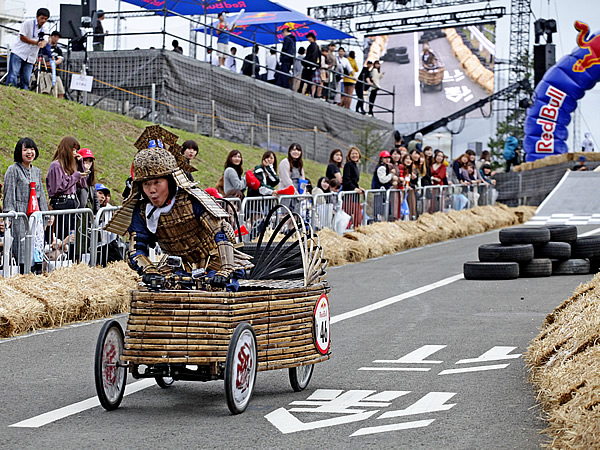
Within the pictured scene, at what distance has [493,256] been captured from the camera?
1574 centimetres

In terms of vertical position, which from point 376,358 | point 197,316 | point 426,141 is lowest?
point 376,358

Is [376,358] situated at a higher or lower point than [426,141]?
lower

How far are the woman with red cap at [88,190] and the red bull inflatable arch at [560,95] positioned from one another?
26.5 metres

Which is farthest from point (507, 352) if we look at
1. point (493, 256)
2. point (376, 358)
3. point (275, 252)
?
point (493, 256)

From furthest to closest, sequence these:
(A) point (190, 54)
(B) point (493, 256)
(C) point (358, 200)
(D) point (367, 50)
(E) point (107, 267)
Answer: (D) point (367, 50)
(A) point (190, 54)
(C) point (358, 200)
(B) point (493, 256)
(E) point (107, 267)

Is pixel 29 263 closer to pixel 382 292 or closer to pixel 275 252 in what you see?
pixel 275 252

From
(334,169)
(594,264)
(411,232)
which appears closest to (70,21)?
(334,169)

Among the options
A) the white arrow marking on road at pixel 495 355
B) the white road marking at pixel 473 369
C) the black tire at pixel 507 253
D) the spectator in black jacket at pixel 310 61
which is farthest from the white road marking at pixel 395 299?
the spectator in black jacket at pixel 310 61

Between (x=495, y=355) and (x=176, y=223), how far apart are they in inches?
134

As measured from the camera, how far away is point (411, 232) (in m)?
22.0

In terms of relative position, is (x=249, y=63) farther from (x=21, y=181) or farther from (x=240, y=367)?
(x=240, y=367)

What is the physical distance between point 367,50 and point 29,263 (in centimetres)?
5290

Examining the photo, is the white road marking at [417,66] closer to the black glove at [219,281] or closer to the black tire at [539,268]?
the black tire at [539,268]

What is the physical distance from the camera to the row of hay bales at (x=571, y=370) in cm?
501
